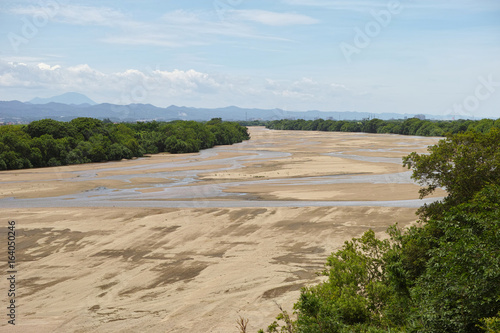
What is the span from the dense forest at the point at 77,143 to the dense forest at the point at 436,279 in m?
63.8

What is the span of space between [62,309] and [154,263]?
5.64 meters

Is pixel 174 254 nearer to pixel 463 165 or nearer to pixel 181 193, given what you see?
pixel 463 165

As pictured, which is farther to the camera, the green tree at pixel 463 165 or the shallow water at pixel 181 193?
the shallow water at pixel 181 193

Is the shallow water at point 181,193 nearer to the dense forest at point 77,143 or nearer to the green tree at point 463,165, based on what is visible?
the dense forest at point 77,143

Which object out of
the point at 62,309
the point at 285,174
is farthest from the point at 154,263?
the point at 285,174

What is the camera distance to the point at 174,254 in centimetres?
2334

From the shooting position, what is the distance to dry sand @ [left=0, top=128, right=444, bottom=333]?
53.8ft

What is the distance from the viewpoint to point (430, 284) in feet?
35.9

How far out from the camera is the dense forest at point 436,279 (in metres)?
9.29

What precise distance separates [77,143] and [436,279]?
74979 mm

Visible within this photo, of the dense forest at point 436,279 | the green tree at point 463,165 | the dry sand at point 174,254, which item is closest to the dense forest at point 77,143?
the dry sand at point 174,254

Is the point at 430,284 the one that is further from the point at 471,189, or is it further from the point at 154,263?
the point at 154,263

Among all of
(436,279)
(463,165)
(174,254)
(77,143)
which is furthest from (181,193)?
(77,143)

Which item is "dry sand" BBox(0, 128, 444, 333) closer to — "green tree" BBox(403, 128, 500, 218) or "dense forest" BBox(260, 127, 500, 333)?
"dense forest" BBox(260, 127, 500, 333)
